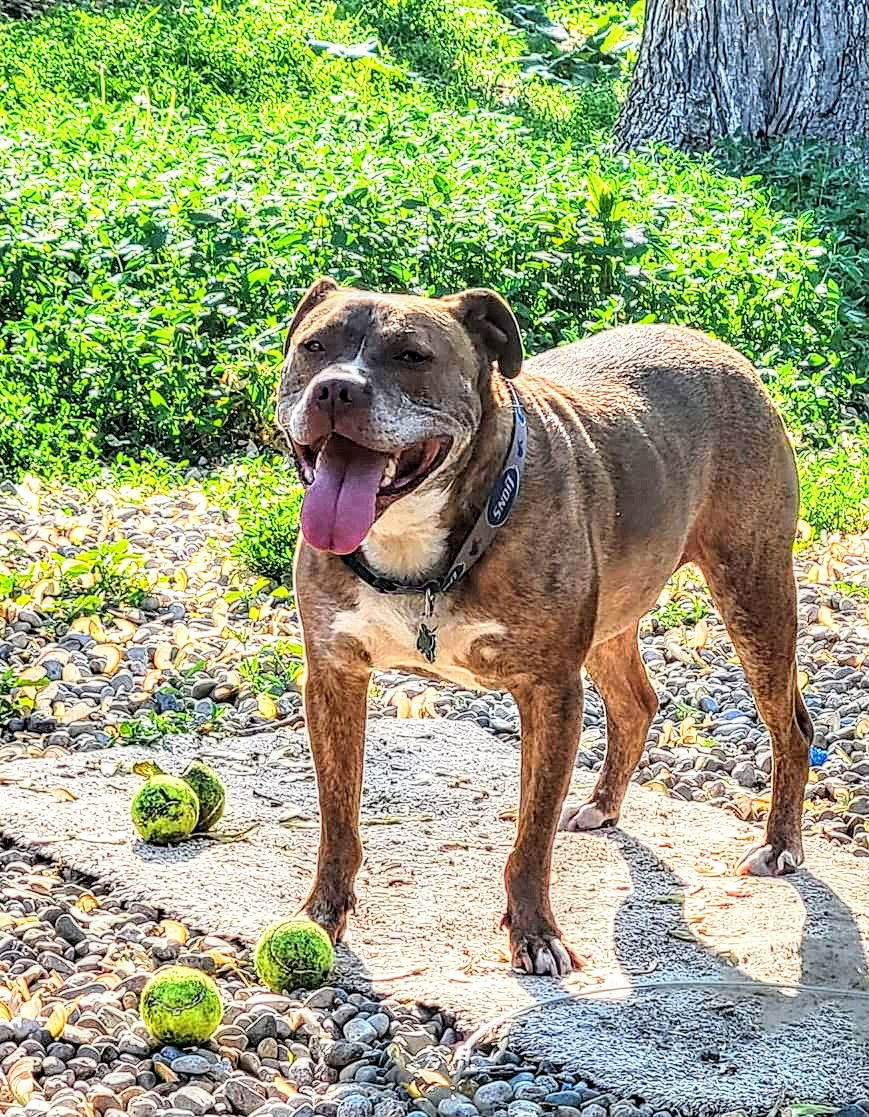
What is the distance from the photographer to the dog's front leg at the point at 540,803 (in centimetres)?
384

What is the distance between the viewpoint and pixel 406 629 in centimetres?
376

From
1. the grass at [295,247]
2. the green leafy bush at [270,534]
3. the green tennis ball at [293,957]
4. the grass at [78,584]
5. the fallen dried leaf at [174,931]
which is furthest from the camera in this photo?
the grass at [295,247]

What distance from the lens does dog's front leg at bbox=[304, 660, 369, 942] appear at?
156 inches

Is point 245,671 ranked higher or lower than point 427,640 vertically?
lower

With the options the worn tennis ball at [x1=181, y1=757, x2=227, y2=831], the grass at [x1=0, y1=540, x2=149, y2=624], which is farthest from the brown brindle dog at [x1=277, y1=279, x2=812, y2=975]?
the grass at [x1=0, y1=540, x2=149, y2=624]

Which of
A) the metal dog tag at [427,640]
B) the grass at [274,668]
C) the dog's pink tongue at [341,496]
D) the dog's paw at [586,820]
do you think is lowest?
the grass at [274,668]

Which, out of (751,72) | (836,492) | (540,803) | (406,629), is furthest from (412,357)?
(751,72)

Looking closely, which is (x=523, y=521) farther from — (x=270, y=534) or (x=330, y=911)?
(x=270, y=534)

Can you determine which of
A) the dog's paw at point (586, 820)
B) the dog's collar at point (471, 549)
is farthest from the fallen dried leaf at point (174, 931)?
the dog's paw at point (586, 820)

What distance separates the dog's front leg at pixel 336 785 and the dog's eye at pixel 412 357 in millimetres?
777

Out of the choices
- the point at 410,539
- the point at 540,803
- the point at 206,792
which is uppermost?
the point at 410,539

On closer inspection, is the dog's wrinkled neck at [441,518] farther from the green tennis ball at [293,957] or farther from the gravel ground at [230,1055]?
the gravel ground at [230,1055]

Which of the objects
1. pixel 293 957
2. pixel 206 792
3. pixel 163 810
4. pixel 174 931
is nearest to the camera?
pixel 293 957

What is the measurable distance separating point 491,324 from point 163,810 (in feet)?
4.89
